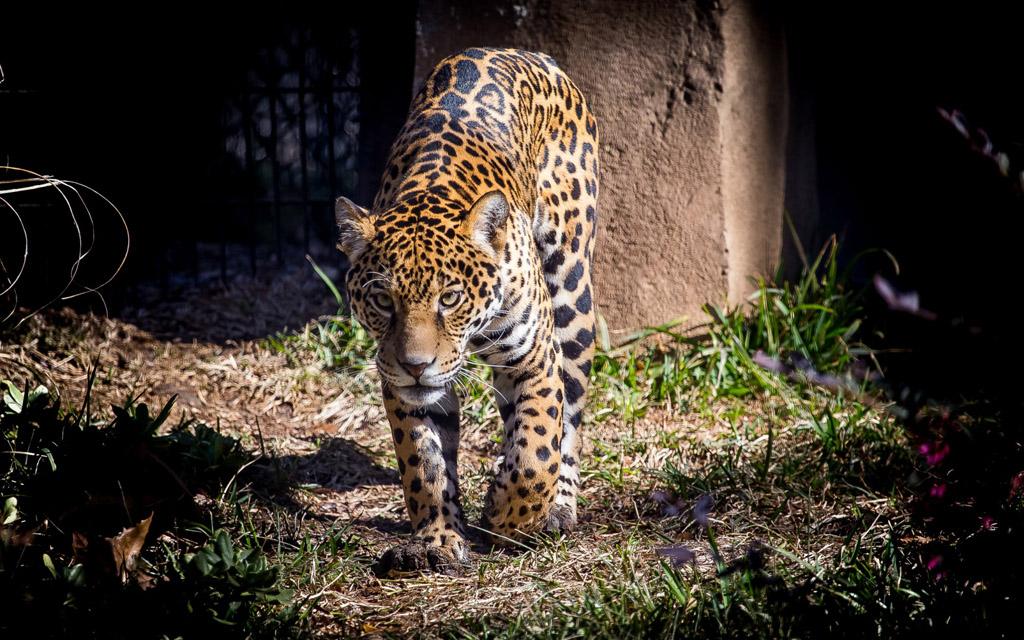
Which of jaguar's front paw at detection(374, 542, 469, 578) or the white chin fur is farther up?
the white chin fur

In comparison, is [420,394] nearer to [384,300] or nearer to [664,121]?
[384,300]

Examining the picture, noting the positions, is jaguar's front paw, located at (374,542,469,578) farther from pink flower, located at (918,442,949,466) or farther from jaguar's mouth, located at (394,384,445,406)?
pink flower, located at (918,442,949,466)

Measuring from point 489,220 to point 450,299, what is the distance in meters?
0.37

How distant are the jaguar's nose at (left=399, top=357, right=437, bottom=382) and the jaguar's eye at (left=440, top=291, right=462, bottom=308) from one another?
8.5 inches

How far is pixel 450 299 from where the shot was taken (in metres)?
3.89

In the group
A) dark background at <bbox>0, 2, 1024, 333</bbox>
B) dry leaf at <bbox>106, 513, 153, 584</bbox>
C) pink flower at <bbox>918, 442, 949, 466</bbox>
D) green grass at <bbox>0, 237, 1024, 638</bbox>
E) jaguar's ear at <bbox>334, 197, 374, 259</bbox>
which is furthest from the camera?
dark background at <bbox>0, 2, 1024, 333</bbox>

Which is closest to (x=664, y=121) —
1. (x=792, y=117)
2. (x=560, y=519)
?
(x=792, y=117)

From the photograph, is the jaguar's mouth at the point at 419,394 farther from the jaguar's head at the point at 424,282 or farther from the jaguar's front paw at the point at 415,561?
the jaguar's front paw at the point at 415,561

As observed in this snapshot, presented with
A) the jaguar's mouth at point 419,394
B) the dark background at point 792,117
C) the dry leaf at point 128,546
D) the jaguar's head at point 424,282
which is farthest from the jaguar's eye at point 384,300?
the dark background at point 792,117

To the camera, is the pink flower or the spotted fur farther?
the spotted fur

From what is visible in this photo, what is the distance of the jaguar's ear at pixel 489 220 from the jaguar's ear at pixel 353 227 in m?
0.39

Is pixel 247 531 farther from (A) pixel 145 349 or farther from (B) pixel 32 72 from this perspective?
(B) pixel 32 72

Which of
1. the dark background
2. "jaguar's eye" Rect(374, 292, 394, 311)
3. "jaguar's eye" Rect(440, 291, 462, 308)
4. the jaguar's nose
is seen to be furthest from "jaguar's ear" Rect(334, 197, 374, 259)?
the dark background

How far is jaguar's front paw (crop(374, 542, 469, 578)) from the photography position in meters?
4.07
